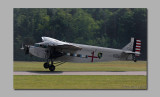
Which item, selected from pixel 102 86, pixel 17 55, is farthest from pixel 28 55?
pixel 102 86

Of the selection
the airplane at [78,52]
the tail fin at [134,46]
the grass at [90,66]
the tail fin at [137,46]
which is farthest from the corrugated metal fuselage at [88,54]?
the grass at [90,66]

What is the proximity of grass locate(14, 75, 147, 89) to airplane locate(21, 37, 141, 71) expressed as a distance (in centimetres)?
344

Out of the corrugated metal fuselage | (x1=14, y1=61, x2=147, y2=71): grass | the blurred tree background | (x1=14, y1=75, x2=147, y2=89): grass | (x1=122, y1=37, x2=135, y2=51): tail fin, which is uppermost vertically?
the blurred tree background

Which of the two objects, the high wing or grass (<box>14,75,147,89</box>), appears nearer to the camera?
grass (<box>14,75,147,89</box>)

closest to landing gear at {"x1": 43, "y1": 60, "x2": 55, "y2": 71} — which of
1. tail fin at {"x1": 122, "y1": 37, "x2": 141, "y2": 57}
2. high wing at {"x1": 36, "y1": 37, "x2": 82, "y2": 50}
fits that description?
high wing at {"x1": 36, "y1": 37, "x2": 82, "y2": 50}

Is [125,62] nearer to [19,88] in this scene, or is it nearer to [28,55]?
[28,55]

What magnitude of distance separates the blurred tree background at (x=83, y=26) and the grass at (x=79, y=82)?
13.2 ft

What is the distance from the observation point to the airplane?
3148cm

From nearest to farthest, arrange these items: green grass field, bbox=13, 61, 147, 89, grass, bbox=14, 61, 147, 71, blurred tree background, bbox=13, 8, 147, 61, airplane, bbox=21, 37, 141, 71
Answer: green grass field, bbox=13, 61, 147, 89
blurred tree background, bbox=13, 8, 147, 61
airplane, bbox=21, 37, 141, 71
grass, bbox=14, 61, 147, 71

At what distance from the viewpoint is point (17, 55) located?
32.1 m

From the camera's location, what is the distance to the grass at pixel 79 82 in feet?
80.6

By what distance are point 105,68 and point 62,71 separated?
425 centimetres

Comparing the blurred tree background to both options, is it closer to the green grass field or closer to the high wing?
the high wing

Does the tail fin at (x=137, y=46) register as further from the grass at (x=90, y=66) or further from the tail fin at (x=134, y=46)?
the grass at (x=90, y=66)
